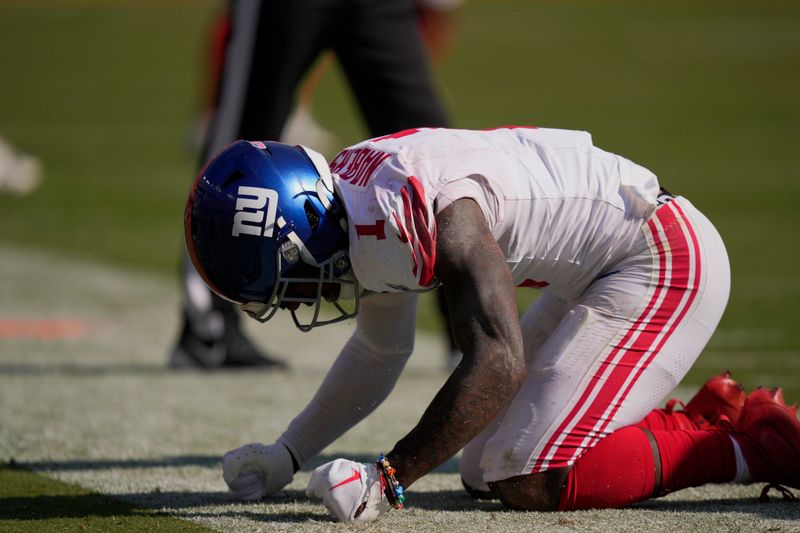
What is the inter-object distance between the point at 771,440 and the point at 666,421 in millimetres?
298

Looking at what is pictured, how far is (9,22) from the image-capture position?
30.2 meters

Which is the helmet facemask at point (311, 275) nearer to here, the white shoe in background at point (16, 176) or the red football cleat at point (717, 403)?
the red football cleat at point (717, 403)

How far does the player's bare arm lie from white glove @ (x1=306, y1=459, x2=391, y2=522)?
0.07 meters

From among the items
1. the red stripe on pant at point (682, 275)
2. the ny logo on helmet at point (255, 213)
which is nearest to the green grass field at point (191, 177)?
the red stripe on pant at point (682, 275)

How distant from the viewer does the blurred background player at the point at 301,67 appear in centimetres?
517

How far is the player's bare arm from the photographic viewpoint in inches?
114

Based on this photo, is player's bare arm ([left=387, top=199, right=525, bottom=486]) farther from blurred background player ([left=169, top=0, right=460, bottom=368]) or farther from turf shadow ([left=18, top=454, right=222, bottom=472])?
blurred background player ([left=169, top=0, right=460, bottom=368])

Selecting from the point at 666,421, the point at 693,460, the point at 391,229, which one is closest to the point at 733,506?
the point at 693,460

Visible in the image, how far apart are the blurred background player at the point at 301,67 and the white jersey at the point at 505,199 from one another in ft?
6.10

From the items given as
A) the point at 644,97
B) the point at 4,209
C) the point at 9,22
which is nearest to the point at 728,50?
the point at 644,97

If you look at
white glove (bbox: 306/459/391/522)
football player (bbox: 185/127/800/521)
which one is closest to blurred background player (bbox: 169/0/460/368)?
football player (bbox: 185/127/800/521)

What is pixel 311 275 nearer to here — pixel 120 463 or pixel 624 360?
pixel 624 360

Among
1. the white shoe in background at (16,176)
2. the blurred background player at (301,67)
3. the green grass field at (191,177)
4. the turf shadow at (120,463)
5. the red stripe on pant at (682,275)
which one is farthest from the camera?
the white shoe in background at (16,176)

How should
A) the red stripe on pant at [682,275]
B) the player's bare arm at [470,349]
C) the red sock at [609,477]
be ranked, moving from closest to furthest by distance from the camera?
the player's bare arm at [470,349]
the red sock at [609,477]
the red stripe on pant at [682,275]
